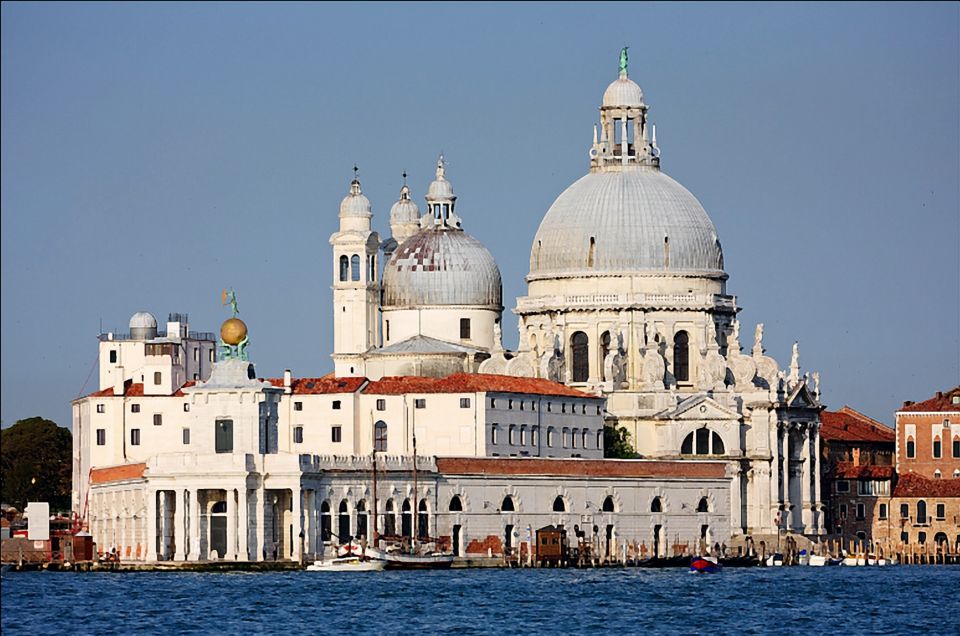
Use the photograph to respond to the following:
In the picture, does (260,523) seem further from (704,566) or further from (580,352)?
(580,352)

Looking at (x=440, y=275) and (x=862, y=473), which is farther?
(x=862, y=473)

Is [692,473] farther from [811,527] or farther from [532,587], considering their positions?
[532,587]

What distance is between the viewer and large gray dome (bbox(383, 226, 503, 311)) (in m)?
125

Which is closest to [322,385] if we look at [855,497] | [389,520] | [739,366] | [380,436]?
[380,436]

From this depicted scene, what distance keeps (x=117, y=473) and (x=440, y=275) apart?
19.4 meters

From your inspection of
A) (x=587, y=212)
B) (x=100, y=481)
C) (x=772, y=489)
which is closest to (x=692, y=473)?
(x=772, y=489)

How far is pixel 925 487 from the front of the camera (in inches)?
5079

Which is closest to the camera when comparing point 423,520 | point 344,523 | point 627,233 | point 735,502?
point 344,523

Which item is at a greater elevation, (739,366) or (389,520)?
(739,366)

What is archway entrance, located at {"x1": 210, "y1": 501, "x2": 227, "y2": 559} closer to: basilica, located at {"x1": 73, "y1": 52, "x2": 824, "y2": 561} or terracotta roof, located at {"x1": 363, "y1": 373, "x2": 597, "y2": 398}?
basilica, located at {"x1": 73, "y1": 52, "x2": 824, "y2": 561}

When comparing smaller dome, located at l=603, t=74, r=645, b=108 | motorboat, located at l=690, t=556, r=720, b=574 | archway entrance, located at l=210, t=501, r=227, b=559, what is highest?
smaller dome, located at l=603, t=74, r=645, b=108

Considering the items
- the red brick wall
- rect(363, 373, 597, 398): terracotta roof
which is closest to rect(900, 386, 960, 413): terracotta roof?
the red brick wall

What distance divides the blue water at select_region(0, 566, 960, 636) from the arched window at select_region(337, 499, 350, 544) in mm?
4434

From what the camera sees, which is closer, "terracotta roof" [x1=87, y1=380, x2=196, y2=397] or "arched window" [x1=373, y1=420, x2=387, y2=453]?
"arched window" [x1=373, y1=420, x2=387, y2=453]
